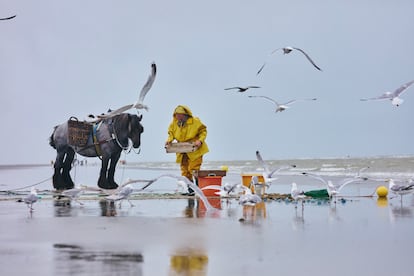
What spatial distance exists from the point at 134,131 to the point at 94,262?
8942 millimetres

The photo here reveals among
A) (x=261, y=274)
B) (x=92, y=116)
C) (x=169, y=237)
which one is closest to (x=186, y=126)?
(x=92, y=116)

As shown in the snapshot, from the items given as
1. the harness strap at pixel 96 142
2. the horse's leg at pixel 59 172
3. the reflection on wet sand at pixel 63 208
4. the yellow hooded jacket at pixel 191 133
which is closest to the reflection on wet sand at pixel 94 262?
the reflection on wet sand at pixel 63 208

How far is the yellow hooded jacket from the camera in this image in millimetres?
13430

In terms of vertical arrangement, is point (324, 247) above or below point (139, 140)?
below

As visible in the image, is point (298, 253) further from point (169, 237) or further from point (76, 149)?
point (76, 149)

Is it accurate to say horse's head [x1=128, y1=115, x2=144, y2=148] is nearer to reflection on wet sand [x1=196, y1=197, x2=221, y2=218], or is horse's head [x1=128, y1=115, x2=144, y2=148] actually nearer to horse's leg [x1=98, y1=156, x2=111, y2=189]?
horse's leg [x1=98, y1=156, x2=111, y2=189]

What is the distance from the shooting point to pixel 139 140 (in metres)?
14.1

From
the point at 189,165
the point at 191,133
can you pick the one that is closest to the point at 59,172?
the point at 189,165

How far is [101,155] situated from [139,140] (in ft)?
3.58

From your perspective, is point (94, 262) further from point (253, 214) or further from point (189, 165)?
point (189, 165)

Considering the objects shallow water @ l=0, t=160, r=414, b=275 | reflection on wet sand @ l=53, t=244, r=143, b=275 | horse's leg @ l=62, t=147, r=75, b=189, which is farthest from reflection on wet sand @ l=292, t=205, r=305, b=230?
horse's leg @ l=62, t=147, r=75, b=189

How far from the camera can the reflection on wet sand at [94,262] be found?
4.86 m

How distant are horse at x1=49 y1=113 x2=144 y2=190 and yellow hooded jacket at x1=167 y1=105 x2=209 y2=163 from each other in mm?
996

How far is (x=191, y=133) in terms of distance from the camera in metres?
13.5
